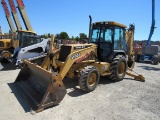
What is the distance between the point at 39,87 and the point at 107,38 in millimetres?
3561

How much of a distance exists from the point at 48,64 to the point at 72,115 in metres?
2.75

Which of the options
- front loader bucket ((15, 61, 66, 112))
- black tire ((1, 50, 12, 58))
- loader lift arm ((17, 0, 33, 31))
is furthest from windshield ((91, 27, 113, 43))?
loader lift arm ((17, 0, 33, 31))

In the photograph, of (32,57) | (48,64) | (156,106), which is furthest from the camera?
(32,57)

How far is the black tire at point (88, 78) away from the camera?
5777 millimetres

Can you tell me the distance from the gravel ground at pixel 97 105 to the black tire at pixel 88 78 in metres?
0.22

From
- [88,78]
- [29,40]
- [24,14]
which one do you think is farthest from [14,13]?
[88,78]

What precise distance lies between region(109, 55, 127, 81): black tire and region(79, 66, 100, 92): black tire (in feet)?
4.03

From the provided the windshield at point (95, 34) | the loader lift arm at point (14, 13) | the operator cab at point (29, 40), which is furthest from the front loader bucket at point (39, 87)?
the loader lift arm at point (14, 13)

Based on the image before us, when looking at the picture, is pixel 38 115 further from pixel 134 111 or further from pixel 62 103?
pixel 134 111

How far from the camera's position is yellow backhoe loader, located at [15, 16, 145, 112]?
189 inches

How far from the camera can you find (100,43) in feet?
24.7

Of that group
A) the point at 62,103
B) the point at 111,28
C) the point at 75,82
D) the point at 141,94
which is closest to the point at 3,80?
the point at 75,82

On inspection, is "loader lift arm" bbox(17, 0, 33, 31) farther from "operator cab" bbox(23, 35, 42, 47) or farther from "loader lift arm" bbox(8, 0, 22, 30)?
"operator cab" bbox(23, 35, 42, 47)

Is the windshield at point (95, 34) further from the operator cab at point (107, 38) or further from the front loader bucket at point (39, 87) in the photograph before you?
the front loader bucket at point (39, 87)
